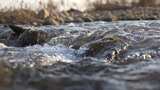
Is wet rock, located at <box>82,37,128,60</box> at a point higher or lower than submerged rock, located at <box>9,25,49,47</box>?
higher

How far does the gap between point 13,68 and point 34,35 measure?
6507 millimetres

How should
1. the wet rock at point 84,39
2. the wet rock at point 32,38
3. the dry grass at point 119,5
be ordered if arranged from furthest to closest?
the dry grass at point 119,5
the wet rock at point 32,38
the wet rock at point 84,39

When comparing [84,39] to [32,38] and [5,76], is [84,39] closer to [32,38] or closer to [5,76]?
[32,38]

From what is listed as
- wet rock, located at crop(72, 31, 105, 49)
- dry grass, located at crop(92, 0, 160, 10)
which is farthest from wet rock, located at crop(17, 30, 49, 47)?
dry grass, located at crop(92, 0, 160, 10)

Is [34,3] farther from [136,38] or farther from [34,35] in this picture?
[136,38]

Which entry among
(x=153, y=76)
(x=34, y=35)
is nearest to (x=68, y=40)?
(x=34, y=35)

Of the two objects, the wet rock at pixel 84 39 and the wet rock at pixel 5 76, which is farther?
the wet rock at pixel 84 39

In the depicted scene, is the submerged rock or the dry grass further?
the dry grass

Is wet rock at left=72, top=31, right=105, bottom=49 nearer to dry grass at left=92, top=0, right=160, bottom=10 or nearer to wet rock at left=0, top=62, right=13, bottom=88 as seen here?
wet rock at left=0, top=62, right=13, bottom=88

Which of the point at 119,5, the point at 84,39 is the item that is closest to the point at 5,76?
the point at 84,39

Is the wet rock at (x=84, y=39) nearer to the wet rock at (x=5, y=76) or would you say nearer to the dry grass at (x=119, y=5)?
the wet rock at (x=5, y=76)

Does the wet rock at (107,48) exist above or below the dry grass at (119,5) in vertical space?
above

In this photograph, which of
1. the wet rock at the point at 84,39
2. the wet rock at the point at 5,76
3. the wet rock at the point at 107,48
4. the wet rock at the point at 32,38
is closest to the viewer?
the wet rock at the point at 5,76

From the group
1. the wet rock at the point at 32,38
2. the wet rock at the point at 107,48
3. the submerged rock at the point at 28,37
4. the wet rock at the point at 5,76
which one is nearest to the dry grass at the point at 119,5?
the submerged rock at the point at 28,37
